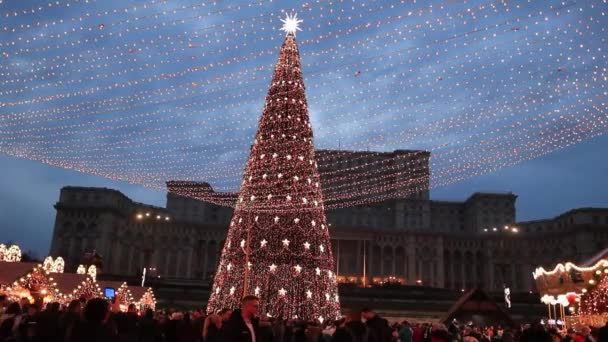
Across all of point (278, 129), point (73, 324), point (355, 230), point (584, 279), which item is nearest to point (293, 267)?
point (278, 129)

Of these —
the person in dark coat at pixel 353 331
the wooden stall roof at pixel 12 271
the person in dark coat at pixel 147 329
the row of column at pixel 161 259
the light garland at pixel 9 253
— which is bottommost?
the person in dark coat at pixel 147 329

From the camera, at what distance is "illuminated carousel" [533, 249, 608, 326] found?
55.9ft

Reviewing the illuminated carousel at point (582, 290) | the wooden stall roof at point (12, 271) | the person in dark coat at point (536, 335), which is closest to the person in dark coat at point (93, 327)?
the person in dark coat at point (536, 335)

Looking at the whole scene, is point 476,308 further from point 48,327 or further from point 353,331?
point 48,327

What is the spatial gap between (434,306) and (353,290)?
6862 millimetres

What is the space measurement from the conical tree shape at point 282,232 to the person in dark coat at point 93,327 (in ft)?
45.7

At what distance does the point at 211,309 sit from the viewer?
18906mm

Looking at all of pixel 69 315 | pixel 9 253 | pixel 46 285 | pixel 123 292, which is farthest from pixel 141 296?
pixel 69 315

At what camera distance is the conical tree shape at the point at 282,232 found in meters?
18.7

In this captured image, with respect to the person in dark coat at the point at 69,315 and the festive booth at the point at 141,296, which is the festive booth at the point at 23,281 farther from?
the person in dark coat at the point at 69,315

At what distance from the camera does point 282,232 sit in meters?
19.1

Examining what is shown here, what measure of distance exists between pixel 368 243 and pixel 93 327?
69.8m

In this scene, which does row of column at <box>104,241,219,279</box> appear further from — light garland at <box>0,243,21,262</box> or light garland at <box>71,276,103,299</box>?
light garland at <box>71,276,103,299</box>

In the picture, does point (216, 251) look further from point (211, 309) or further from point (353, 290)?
point (211, 309)
